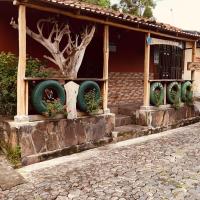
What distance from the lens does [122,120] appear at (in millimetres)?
9719

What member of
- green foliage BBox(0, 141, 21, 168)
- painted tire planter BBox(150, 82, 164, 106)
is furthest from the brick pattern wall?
green foliage BBox(0, 141, 21, 168)

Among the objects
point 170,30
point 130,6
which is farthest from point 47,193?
point 130,6

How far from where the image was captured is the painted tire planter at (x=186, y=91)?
11.2m

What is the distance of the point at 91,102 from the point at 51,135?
1329mm

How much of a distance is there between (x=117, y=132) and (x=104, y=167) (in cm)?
232

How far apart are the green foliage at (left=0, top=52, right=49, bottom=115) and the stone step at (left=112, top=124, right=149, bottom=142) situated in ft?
8.94

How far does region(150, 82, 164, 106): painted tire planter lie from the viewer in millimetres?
9938

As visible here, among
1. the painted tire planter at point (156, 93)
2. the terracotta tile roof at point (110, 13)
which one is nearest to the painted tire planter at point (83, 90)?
the terracotta tile roof at point (110, 13)

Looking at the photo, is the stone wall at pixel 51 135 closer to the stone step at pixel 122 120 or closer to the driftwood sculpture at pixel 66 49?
the driftwood sculpture at pixel 66 49

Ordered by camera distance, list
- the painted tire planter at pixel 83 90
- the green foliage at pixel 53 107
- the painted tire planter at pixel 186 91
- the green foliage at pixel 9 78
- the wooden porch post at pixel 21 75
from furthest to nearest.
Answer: the painted tire planter at pixel 186 91
the painted tire planter at pixel 83 90
the green foliage at pixel 9 78
the green foliage at pixel 53 107
the wooden porch post at pixel 21 75

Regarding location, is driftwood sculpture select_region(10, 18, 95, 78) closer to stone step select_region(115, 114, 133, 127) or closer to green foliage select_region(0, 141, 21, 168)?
green foliage select_region(0, 141, 21, 168)

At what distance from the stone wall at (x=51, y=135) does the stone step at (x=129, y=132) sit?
0.58m

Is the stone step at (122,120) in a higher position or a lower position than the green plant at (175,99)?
lower

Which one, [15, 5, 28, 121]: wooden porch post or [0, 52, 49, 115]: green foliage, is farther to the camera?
[0, 52, 49, 115]: green foliage
